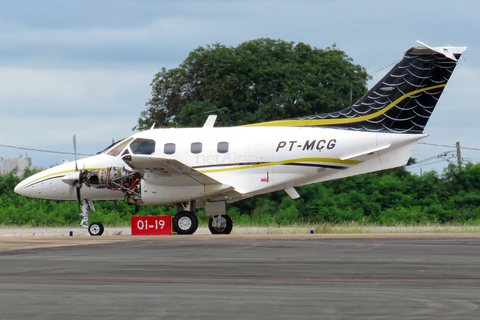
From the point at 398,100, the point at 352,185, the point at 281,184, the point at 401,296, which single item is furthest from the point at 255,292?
the point at 352,185

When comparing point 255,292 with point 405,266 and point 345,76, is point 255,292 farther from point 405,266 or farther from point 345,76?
point 345,76

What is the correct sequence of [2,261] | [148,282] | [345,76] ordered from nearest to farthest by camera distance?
[148,282] < [2,261] < [345,76]

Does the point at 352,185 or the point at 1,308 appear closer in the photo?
the point at 1,308

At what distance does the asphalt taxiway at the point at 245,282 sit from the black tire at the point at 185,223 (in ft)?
21.6

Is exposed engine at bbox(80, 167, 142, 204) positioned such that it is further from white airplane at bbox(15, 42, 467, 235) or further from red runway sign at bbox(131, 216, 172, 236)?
red runway sign at bbox(131, 216, 172, 236)

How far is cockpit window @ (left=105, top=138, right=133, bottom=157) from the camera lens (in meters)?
22.8

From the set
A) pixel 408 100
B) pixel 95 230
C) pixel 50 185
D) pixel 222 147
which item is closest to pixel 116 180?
pixel 95 230

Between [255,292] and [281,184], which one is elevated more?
[281,184]

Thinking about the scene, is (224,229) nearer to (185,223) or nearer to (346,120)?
(185,223)

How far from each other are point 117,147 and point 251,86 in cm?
2413

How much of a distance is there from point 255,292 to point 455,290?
7.92 feet

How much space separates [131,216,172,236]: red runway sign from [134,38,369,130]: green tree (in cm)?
1892

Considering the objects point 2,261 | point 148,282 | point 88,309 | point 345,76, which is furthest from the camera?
point 345,76

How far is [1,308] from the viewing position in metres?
7.11
